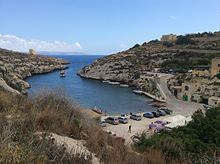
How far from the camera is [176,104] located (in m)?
40.7

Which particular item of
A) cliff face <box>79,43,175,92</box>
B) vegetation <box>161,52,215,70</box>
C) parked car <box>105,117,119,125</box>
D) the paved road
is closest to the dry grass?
parked car <box>105,117,119,125</box>

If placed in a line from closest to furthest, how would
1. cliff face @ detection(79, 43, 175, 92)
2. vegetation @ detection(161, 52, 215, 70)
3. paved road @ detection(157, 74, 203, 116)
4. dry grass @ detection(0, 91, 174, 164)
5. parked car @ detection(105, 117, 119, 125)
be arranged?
dry grass @ detection(0, 91, 174, 164)
parked car @ detection(105, 117, 119, 125)
paved road @ detection(157, 74, 203, 116)
vegetation @ detection(161, 52, 215, 70)
cliff face @ detection(79, 43, 175, 92)

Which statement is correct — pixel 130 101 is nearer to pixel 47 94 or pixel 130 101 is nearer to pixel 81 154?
pixel 47 94

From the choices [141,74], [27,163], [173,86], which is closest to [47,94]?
[27,163]

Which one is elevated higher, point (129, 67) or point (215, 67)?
point (215, 67)

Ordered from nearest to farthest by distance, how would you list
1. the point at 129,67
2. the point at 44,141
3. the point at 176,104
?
the point at 44,141 → the point at 176,104 → the point at 129,67

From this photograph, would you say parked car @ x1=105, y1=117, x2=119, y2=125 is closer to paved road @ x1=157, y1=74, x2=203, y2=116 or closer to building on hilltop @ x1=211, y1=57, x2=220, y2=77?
paved road @ x1=157, y1=74, x2=203, y2=116

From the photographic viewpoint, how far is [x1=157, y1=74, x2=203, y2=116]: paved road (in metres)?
35.9

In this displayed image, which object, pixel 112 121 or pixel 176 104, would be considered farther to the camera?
pixel 176 104

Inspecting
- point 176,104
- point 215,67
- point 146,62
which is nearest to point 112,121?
point 176,104

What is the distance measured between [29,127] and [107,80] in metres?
62.6

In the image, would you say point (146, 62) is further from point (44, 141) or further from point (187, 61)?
point (44, 141)

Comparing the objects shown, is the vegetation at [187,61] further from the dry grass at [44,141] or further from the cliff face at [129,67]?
the dry grass at [44,141]

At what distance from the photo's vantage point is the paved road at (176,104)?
35.9m
